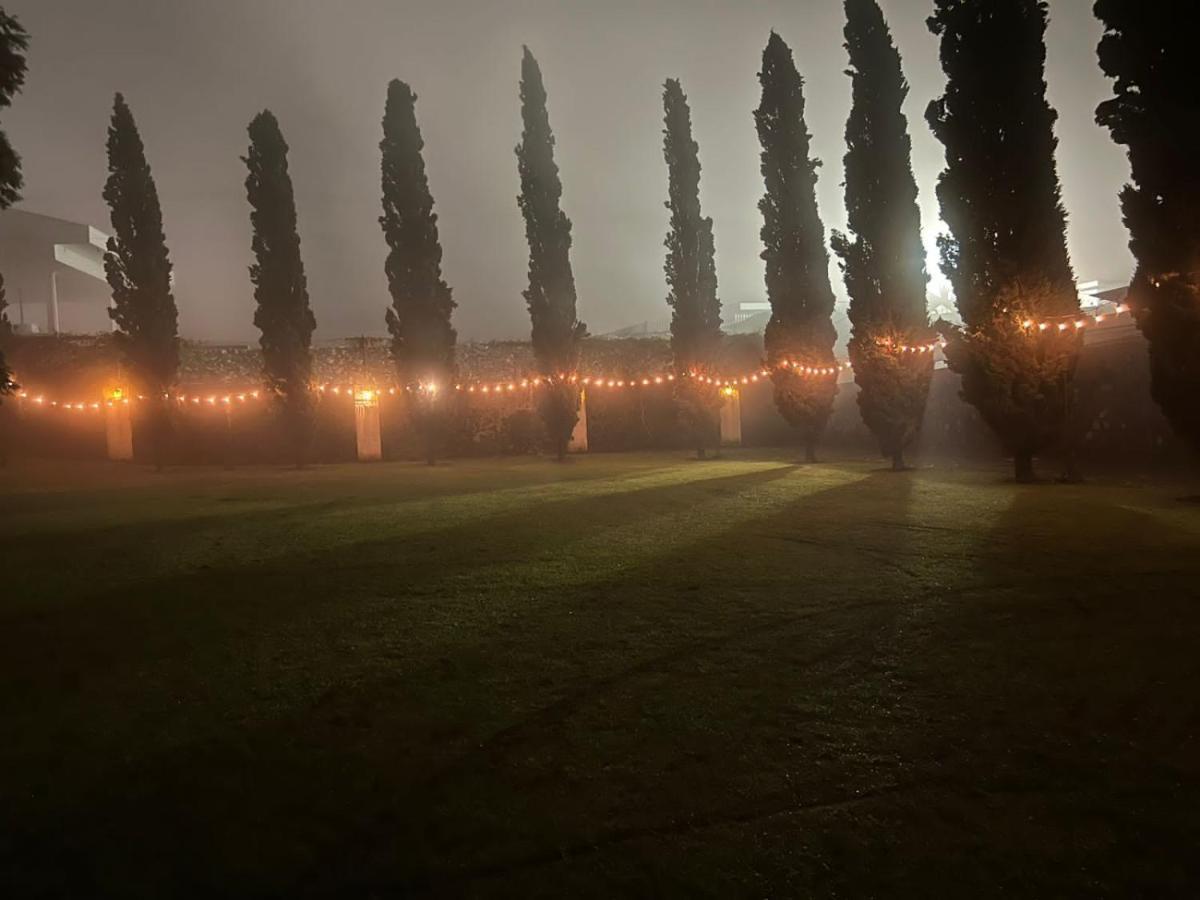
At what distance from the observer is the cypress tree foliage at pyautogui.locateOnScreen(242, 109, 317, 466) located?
2216 cm

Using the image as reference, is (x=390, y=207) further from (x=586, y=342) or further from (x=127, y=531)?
(x=127, y=531)

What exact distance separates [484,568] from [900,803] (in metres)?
4.28

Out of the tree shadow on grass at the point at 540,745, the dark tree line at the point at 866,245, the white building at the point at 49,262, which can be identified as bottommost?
the tree shadow on grass at the point at 540,745

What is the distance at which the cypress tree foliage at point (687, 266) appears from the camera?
21.7m

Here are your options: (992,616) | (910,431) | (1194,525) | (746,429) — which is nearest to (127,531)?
(992,616)

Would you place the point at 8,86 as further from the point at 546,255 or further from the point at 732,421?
the point at 732,421

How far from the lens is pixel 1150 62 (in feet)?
30.5

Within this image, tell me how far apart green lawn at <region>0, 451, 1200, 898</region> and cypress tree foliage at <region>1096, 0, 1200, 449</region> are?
4.27 metres

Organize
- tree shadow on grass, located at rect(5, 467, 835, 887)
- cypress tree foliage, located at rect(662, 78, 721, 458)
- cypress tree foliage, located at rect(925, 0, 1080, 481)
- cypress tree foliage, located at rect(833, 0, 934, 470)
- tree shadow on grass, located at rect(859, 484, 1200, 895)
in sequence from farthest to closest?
cypress tree foliage, located at rect(662, 78, 721, 458) → cypress tree foliage, located at rect(833, 0, 934, 470) → cypress tree foliage, located at rect(925, 0, 1080, 481) → tree shadow on grass, located at rect(5, 467, 835, 887) → tree shadow on grass, located at rect(859, 484, 1200, 895)

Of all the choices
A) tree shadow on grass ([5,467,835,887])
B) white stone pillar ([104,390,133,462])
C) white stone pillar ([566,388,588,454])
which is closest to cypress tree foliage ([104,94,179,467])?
white stone pillar ([104,390,133,462])

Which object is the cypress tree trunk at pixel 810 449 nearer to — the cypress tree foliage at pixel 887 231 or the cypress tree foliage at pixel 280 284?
the cypress tree foliage at pixel 887 231

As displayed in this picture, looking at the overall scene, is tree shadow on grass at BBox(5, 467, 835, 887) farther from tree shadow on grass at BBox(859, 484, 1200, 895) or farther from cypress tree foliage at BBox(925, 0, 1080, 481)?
cypress tree foliage at BBox(925, 0, 1080, 481)

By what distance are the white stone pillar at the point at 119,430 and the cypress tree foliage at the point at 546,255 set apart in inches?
500

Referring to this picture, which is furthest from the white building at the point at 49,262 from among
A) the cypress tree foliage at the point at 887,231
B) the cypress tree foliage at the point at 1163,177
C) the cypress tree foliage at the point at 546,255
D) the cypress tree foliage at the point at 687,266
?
the cypress tree foliage at the point at 1163,177
